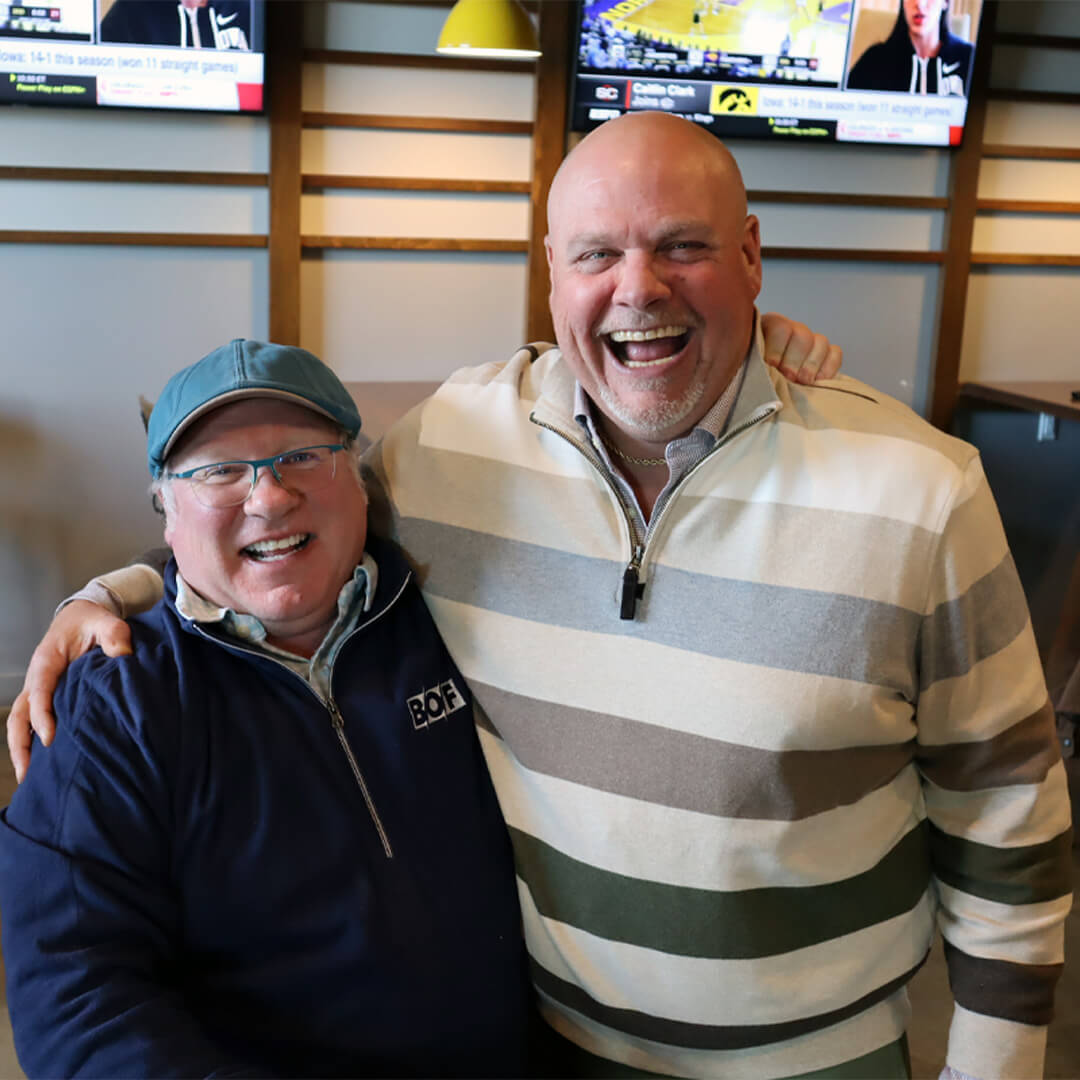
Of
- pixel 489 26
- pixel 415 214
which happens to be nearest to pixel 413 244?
pixel 415 214

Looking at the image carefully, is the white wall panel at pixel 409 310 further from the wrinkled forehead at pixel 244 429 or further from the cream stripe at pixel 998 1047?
the cream stripe at pixel 998 1047

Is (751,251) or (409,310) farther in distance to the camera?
(409,310)

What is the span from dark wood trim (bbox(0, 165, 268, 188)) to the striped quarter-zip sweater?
121 inches

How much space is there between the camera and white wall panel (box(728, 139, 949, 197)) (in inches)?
179

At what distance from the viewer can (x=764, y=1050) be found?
1370mm

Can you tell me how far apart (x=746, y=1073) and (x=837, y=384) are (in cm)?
86

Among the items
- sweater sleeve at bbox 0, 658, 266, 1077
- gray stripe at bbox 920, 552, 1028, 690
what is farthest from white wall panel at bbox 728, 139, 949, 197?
sweater sleeve at bbox 0, 658, 266, 1077

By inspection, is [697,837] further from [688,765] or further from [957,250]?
[957,250]

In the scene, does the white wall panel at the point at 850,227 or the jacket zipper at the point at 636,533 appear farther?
the white wall panel at the point at 850,227

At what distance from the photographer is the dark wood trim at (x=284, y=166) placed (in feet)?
13.1

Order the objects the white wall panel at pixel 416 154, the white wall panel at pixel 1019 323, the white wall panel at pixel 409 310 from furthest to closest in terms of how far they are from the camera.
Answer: the white wall panel at pixel 1019 323 < the white wall panel at pixel 409 310 < the white wall panel at pixel 416 154

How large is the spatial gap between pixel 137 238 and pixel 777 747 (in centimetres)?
350

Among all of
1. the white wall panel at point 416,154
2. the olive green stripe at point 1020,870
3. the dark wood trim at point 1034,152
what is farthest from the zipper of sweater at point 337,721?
the dark wood trim at point 1034,152

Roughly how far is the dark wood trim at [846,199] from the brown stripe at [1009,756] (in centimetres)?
354
